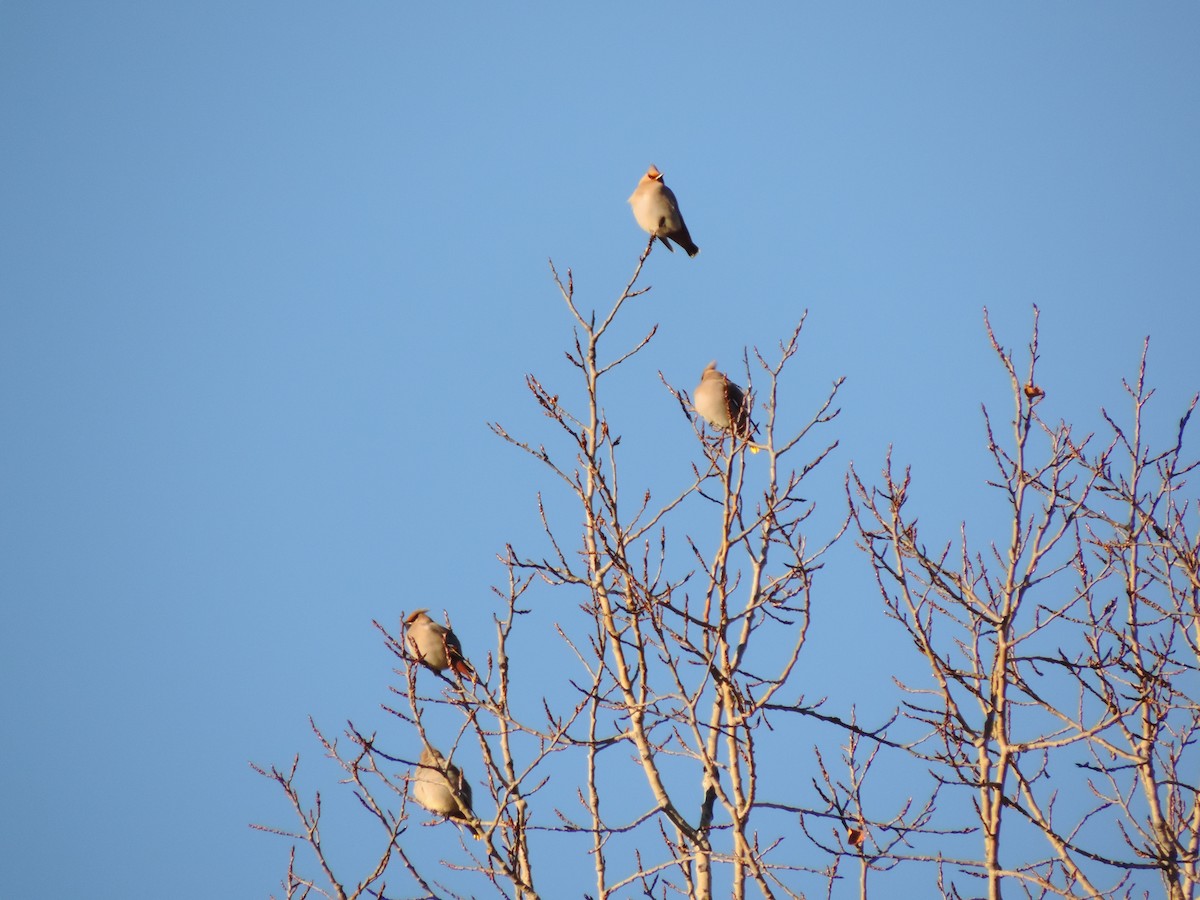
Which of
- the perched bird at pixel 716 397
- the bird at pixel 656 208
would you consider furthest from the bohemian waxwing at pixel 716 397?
the bird at pixel 656 208

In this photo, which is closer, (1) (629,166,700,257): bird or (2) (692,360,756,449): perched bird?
(2) (692,360,756,449): perched bird

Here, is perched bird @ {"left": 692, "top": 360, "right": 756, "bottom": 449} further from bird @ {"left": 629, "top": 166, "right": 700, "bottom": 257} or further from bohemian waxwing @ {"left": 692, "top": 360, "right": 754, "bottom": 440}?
bird @ {"left": 629, "top": 166, "right": 700, "bottom": 257}

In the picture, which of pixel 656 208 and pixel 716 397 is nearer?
pixel 716 397

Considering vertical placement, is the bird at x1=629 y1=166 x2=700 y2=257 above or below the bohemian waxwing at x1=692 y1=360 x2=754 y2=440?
above

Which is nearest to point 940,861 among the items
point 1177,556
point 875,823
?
point 875,823

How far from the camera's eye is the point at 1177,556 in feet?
15.4

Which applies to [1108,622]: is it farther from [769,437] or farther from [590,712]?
[590,712]

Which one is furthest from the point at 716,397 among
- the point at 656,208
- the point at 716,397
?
the point at 656,208

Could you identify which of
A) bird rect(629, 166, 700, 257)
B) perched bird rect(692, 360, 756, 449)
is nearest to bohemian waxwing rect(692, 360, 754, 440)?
perched bird rect(692, 360, 756, 449)

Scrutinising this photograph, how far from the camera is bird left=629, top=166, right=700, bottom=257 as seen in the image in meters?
8.61

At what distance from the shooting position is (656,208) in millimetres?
8609

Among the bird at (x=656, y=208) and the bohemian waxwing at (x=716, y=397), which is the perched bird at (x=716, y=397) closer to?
the bohemian waxwing at (x=716, y=397)

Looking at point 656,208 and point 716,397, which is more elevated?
point 656,208

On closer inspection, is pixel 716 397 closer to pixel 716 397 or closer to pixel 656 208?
pixel 716 397
